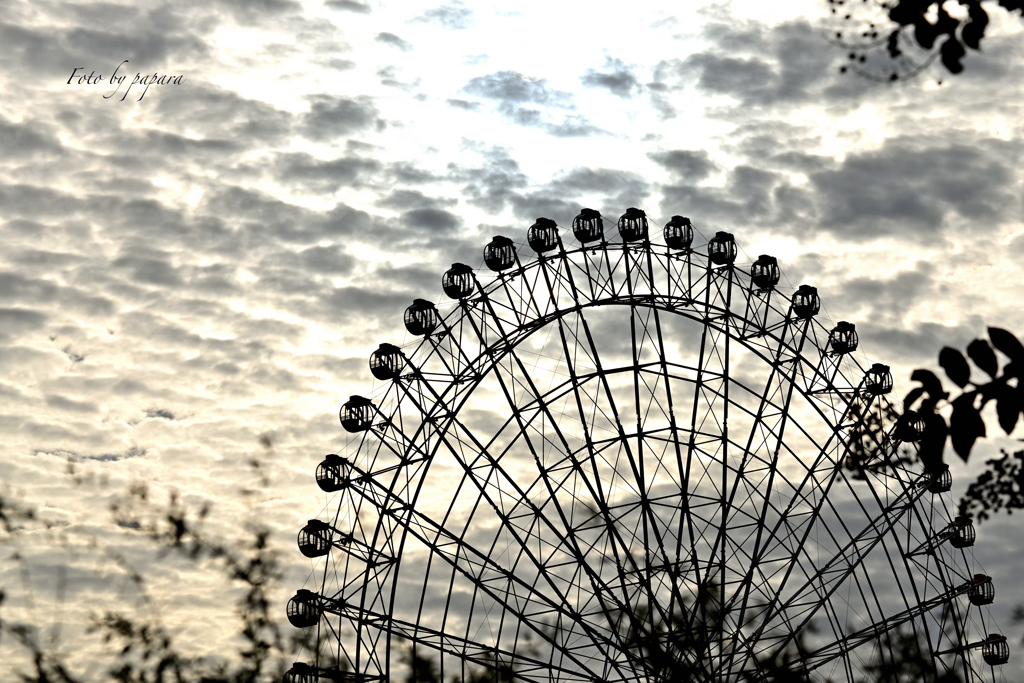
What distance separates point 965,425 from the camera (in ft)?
18.7

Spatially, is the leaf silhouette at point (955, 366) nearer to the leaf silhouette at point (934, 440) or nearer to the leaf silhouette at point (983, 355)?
the leaf silhouette at point (983, 355)

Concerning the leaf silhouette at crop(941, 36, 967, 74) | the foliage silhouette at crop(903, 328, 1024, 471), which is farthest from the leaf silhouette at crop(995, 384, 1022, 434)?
the leaf silhouette at crop(941, 36, 967, 74)

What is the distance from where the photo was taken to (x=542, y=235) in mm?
31938

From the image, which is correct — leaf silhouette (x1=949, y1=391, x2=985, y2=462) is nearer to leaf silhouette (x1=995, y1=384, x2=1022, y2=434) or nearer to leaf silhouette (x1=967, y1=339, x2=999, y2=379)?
leaf silhouette (x1=995, y1=384, x2=1022, y2=434)

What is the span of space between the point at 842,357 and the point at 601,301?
10.4m

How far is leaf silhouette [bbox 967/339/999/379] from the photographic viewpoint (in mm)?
5493

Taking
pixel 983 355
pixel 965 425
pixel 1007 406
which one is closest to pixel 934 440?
pixel 965 425

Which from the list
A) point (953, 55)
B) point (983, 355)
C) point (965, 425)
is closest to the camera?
point (983, 355)

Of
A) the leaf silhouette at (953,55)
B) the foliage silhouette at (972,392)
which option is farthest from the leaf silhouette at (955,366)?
the leaf silhouette at (953,55)

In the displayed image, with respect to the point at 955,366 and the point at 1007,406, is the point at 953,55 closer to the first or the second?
the point at 955,366

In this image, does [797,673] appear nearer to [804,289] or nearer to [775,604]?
[775,604]

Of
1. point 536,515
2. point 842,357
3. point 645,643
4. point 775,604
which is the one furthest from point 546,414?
point 645,643

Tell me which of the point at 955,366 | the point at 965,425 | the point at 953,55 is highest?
the point at 953,55

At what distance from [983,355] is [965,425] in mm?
398
